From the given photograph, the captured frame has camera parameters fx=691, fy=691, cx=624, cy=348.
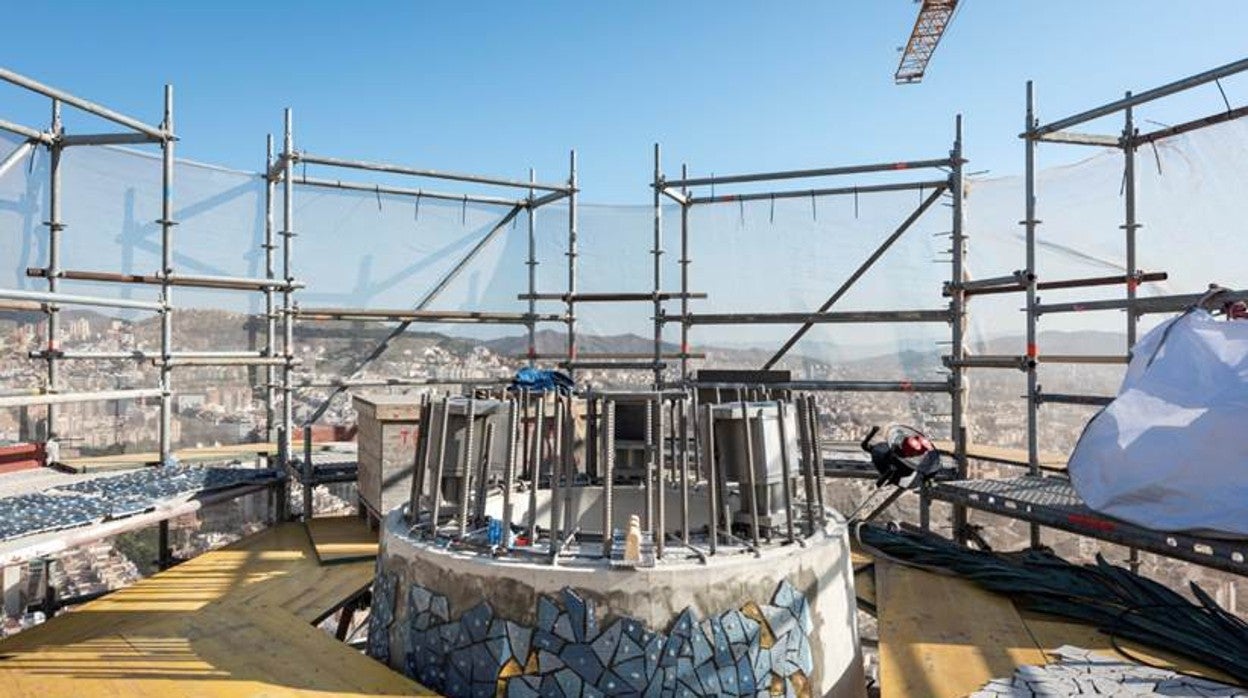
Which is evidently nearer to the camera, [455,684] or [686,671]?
[686,671]

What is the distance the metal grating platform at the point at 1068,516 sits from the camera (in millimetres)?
5254

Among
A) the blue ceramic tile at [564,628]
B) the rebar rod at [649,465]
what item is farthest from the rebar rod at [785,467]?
the blue ceramic tile at [564,628]

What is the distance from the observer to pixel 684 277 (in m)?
11.5

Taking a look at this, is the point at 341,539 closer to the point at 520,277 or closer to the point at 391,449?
the point at 391,449

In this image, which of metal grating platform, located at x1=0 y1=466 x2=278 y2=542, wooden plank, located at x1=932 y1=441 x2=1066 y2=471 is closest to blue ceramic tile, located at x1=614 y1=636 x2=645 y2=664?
metal grating platform, located at x1=0 y1=466 x2=278 y2=542

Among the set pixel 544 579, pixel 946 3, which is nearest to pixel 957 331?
pixel 544 579

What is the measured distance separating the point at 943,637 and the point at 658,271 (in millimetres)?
7197

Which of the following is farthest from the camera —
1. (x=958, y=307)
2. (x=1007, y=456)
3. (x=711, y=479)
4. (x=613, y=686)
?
(x=1007, y=456)

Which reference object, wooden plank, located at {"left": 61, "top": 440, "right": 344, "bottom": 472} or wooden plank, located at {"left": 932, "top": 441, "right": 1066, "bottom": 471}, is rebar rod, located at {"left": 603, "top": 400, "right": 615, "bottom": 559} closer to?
wooden plank, located at {"left": 932, "top": 441, "right": 1066, "bottom": 471}

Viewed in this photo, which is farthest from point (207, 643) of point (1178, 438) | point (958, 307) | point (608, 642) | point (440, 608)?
point (958, 307)

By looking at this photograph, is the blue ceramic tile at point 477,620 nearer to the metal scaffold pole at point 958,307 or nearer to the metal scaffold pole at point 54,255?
the metal scaffold pole at point 958,307

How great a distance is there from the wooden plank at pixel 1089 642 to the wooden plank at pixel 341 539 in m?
6.54

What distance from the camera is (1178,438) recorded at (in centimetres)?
569

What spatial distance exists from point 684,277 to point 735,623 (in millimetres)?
7429
